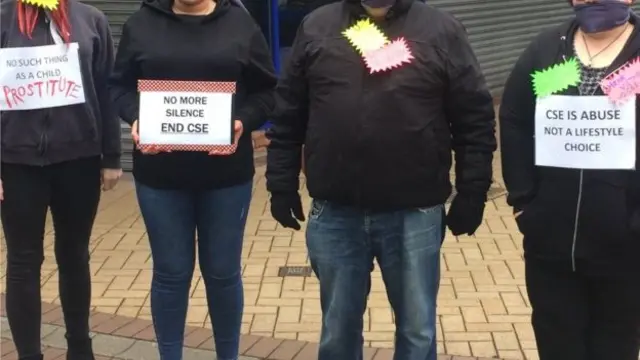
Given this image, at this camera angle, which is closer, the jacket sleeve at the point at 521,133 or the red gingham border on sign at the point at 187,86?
the jacket sleeve at the point at 521,133

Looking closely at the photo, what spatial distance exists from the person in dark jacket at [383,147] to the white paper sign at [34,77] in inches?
36.6

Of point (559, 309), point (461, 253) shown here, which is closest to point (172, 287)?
point (559, 309)

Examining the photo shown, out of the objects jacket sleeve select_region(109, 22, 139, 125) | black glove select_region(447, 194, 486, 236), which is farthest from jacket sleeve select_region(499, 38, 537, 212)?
jacket sleeve select_region(109, 22, 139, 125)

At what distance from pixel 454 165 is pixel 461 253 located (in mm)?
2554

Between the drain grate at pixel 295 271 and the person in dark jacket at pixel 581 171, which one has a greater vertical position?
the person in dark jacket at pixel 581 171

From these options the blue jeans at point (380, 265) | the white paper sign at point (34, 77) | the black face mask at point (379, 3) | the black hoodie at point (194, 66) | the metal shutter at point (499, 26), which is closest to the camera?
the black face mask at point (379, 3)

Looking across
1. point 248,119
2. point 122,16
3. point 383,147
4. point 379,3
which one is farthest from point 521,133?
point 122,16

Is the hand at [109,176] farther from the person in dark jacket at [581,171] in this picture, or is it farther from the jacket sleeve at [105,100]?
the person in dark jacket at [581,171]

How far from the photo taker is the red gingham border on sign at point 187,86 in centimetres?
342

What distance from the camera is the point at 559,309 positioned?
121 inches

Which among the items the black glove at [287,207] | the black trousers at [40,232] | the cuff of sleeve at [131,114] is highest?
the cuff of sleeve at [131,114]

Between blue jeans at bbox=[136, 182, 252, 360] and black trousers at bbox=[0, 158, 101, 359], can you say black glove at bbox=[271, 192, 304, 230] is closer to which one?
blue jeans at bbox=[136, 182, 252, 360]

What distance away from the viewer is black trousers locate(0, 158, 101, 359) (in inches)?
145

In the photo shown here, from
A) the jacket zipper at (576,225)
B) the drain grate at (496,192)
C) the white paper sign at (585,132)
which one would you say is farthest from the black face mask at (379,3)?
the drain grate at (496,192)
